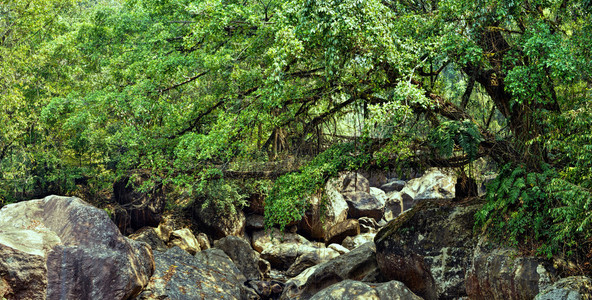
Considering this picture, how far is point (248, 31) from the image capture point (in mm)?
13219

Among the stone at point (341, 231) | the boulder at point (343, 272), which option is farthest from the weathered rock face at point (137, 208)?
the boulder at point (343, 272)

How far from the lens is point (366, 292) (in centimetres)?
1004

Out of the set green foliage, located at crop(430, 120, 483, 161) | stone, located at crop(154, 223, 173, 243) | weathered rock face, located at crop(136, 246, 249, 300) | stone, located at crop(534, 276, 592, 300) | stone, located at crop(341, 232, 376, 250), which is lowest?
stone, located at crop(341, 232, 376, 250)

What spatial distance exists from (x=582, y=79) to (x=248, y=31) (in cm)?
804

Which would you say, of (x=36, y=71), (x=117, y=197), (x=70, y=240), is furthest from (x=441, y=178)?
(x=70, y=240)

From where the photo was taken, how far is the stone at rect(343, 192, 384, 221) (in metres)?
28.2

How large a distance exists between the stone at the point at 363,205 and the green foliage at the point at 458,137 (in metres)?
18.1

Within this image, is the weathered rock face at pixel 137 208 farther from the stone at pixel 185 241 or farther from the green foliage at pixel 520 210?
the green foliage at pixel 520 210

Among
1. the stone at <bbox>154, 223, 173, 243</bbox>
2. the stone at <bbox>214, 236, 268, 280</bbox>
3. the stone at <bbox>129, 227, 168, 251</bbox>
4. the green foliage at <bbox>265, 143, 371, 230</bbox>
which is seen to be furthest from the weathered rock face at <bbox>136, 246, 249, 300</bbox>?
the stone at <bbox>154, 223, 173, 243</bbox>

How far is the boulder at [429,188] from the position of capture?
101 ft

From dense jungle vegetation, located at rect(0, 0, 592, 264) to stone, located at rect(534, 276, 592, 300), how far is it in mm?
804

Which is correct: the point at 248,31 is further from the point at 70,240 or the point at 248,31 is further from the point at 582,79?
the point at 582,79

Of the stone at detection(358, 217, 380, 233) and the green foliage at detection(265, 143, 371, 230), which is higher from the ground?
the green foliage at detection(265, 143, 371, 230)

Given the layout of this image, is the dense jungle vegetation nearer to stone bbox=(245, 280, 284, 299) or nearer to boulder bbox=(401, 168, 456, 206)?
stone bbox=(245, 280, 284, 299)
